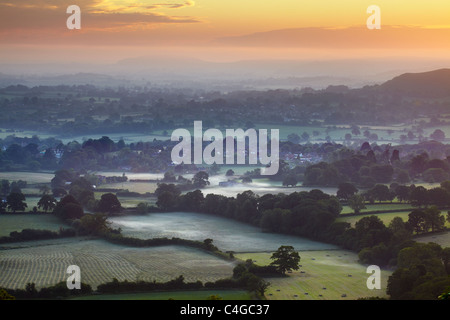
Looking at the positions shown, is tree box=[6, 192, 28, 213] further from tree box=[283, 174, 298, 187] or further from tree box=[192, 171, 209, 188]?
tree box=[283, 174, 298, 187]

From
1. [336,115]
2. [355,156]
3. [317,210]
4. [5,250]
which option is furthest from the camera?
[336,115]

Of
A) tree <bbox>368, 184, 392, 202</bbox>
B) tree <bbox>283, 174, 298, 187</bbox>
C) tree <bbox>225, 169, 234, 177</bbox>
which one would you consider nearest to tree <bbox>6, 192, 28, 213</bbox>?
tree <bbox>283, 174, 298, 187</bbox>

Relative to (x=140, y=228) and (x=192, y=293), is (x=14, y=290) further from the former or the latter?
(x=140, y=228)

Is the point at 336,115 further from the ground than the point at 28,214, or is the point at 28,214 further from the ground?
the point at 336,115

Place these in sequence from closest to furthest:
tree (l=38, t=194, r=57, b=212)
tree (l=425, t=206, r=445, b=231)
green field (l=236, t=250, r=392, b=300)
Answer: green field (l=236, t=250, r=392, b=300)
tree (l=425, t=206, r=445, b=231)
tree (l=38, t=194, r=57, b=212)

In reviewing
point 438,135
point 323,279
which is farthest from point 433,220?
point 438,135
